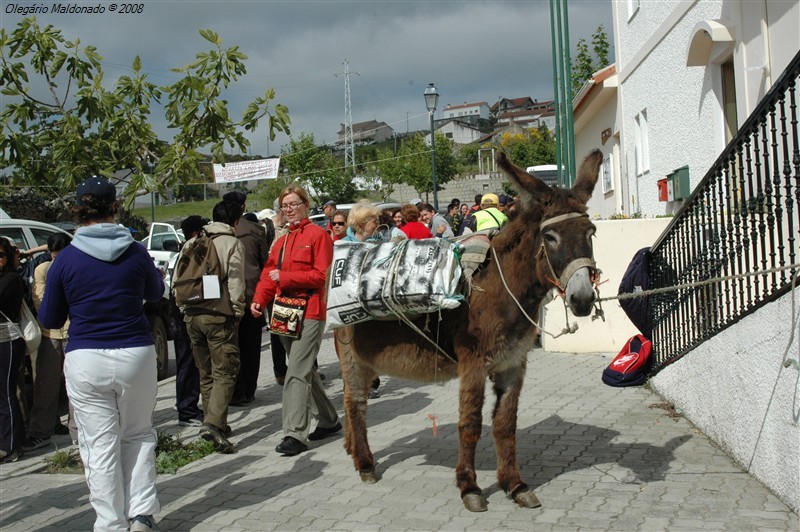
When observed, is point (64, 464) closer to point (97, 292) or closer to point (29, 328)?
point (29, 328)

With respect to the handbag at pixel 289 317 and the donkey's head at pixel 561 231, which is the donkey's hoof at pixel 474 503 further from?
the handbag at pixel 289 317

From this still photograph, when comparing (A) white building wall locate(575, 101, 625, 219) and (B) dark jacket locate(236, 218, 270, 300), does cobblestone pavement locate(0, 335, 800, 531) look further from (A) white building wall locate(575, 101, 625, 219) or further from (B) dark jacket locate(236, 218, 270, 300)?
(A) white building wall locate(575, 101, 625, 219)

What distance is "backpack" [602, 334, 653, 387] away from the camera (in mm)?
7953

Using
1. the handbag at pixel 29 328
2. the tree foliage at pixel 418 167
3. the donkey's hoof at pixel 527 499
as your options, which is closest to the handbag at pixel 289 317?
the donkey's hoof at pixel 527 499

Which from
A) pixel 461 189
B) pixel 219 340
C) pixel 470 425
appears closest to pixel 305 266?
pixel 219 340

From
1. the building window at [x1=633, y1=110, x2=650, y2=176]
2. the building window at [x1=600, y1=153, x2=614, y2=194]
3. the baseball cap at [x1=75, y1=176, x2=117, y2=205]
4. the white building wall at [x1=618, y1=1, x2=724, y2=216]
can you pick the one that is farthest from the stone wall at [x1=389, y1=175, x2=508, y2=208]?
the baseball cap at [x1=75, y1=176, x2=117, y2=205]

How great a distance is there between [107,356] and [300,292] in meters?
2.35

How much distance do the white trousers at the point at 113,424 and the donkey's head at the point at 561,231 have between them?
8.59 feet

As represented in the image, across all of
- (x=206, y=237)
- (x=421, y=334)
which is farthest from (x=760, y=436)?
(x=206, y=237)

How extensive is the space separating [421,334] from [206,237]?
319cm

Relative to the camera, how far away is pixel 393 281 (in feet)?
17.7

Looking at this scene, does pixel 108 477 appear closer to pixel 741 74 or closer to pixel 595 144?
pixel 741 74

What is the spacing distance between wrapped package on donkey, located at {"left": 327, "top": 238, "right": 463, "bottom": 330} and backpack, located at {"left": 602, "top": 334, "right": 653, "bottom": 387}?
3320 mm

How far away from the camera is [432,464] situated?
21.1ft
